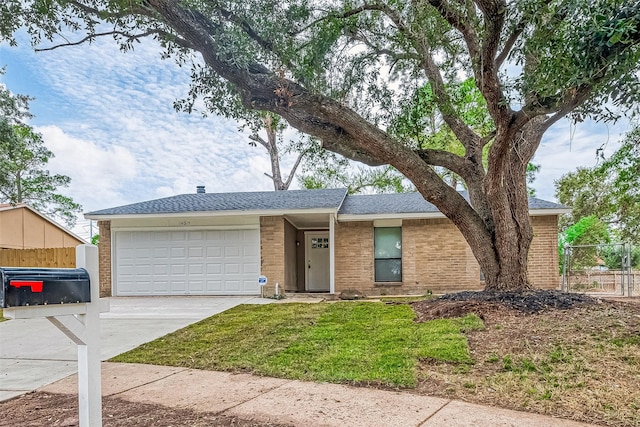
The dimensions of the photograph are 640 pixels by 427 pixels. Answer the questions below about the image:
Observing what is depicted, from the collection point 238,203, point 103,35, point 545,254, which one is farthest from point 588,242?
point 103,35

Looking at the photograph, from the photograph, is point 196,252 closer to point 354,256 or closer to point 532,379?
point 354,256

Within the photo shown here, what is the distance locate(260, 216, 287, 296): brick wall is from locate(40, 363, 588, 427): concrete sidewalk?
776cm

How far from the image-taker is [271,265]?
12.5 m

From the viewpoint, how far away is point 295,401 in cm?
366

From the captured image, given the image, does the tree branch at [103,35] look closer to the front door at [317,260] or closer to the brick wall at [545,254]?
the front door at [317,260]

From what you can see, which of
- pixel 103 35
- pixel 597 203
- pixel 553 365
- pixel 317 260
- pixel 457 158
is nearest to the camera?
pixel 553 365

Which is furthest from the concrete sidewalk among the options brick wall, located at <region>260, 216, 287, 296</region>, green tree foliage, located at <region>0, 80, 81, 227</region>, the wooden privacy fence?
green tree foliage, located at <region>0, 80, 81, 227</region>

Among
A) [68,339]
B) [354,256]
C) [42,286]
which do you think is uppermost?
[42,286]

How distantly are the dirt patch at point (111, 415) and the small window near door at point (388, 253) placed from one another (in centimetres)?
1032

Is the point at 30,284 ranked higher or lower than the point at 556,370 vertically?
higher

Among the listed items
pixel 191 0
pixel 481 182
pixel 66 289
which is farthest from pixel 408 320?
pixel 191 0

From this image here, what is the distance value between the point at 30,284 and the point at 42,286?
2.5 inches

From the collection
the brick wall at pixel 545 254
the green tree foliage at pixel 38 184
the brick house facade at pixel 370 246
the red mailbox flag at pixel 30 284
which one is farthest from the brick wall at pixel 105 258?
the brick wall at pixel 545 254

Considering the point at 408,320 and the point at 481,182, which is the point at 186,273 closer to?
the point at 408,320
